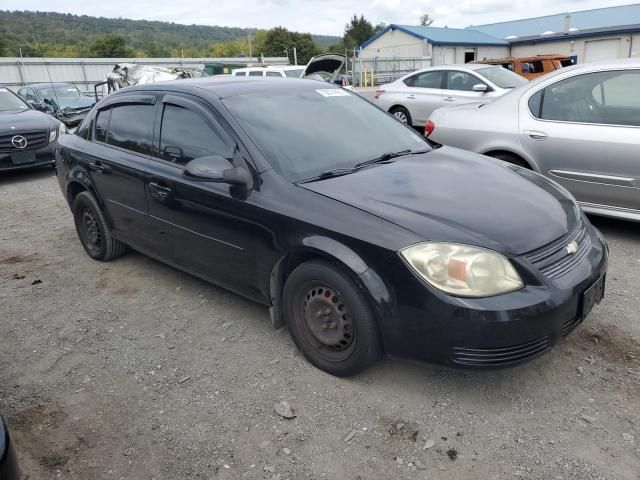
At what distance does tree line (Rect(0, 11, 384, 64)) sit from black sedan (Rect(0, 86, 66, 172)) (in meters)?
25.8

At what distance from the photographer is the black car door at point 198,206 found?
3209mm

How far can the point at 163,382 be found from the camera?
9.91ft

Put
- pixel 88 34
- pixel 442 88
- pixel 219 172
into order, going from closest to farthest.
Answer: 1. pixel 219 172
2. pixel 442 88
3. pixel 88 34

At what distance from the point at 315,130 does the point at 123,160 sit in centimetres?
161

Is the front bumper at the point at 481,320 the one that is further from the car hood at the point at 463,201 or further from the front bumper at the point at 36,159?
the front bumper at the point at 36,159

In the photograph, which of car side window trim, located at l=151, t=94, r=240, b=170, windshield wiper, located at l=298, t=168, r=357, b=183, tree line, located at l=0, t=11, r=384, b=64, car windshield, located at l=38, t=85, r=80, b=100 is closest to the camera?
windshield wiper, located at l=298, t=168, r=357, b=183

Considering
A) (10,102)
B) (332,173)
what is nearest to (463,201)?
(332,173)

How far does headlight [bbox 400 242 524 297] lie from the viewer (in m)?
2.43

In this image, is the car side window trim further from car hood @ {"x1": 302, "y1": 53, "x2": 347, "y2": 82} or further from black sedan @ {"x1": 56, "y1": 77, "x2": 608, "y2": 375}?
car hood @ {"x1": 302, "y1": 53, "x2": 347, "y2": 82}

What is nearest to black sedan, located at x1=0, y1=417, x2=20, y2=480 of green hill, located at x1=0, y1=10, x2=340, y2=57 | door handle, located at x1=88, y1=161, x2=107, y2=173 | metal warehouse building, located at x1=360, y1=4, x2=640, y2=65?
door handle, located at x1=88, y1=161, x2=107, y2=173

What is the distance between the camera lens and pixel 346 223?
8.82ft

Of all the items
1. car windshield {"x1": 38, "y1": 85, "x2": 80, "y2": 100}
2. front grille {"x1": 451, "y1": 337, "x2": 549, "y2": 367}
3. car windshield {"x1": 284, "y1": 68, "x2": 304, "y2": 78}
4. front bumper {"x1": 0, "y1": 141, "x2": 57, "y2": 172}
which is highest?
car windshield {"x1": 284, "y1": 68, "x2": 304, "y2": 78}

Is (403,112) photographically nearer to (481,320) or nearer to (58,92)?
(481,320)

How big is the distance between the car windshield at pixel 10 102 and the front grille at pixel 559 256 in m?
9.40
